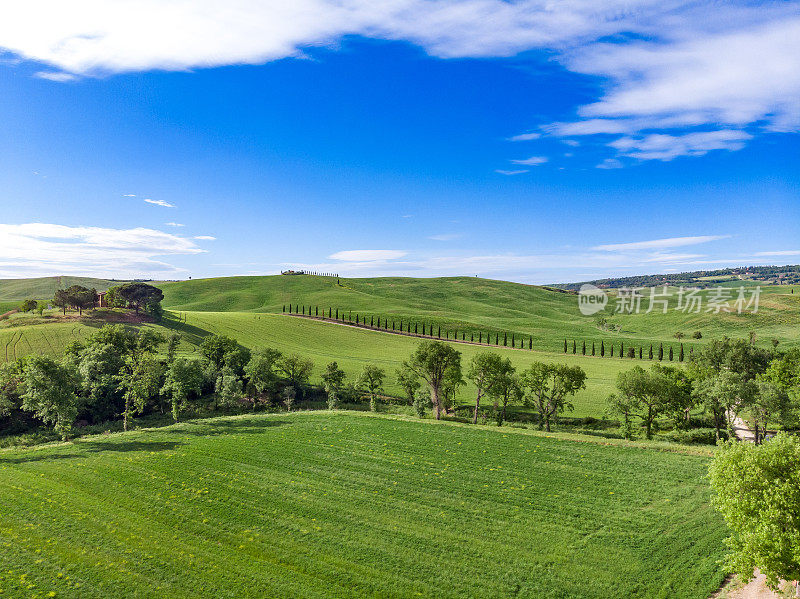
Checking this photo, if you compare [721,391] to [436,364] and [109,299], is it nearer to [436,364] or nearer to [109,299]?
[436,364]

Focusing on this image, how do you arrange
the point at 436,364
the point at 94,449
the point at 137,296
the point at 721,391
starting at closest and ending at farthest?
the point at 94,449, the point at 721,391, the point at 436,364, the point at 137,296

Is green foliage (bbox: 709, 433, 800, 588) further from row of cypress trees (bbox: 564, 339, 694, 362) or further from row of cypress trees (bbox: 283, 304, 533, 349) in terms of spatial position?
row of cypress trees (bbox: 283, 304, 533, 349)

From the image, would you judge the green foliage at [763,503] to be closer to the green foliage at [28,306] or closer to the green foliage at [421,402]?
the green foliage at [421,402]

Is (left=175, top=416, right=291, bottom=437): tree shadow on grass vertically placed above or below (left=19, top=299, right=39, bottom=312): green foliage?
below

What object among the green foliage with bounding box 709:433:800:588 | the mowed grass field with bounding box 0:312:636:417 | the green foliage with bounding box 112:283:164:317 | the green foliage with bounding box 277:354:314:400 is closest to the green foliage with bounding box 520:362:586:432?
the mowed grass field with bounding box 0:312:636:417

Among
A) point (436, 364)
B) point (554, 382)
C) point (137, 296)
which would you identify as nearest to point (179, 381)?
point (436, 364)

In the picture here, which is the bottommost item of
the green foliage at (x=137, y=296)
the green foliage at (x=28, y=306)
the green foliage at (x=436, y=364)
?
the green foliage at (x=436, y=364)

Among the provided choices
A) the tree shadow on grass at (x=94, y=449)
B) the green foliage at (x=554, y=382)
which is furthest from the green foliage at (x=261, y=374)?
the green foliage at (x=554, y=382)
